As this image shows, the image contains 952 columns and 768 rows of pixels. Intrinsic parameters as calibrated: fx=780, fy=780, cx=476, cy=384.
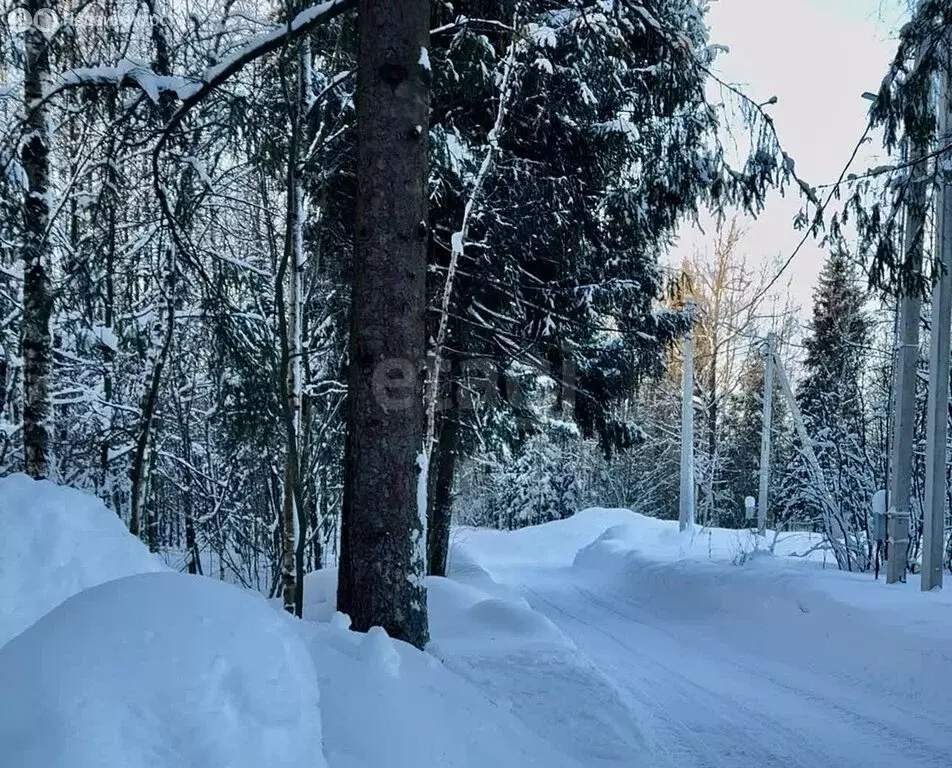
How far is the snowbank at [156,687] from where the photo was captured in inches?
57.6

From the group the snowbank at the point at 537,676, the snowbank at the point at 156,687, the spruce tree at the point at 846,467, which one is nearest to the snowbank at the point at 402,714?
the snowbank at the point at 156,687

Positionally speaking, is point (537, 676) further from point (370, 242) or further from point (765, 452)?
point (765, 452)

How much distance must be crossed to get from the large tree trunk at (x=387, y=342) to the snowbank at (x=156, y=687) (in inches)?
83.5

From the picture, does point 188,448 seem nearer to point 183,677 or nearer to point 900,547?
point 900,547

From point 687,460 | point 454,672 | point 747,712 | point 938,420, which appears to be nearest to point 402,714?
point 454,672

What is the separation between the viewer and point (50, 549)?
3240 mm

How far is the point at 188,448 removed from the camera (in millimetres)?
11172

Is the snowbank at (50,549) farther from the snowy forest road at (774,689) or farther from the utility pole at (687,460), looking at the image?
the utility pole at (687,460)

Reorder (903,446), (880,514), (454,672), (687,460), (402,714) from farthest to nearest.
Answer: (687,460), (880,514), (903,446), (454,672), (402,714)

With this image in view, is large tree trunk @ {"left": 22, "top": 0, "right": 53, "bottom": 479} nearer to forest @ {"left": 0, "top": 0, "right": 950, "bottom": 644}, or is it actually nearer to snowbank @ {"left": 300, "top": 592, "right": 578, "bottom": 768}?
forest @ {"left": 0, "top": 0, "right": 950, "bottom": 644}

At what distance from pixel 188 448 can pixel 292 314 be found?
204 inches

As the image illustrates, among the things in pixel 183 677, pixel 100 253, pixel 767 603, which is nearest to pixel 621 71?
pixel 100 253

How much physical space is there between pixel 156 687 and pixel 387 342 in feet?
8.61

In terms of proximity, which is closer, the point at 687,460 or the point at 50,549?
the point at 50,549
